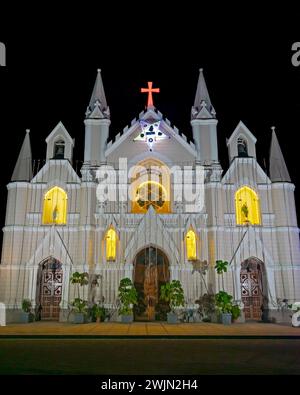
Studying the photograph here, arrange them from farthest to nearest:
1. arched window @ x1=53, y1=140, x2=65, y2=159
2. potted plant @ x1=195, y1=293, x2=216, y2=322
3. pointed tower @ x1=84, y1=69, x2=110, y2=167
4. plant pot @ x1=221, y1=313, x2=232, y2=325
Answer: arched window @ x1=53, y1=140, x2=65, y2=159
pointed tower @ x1=84, y1=69, x2=110, y2=167
potted plant @ x1=195, y1=293, x2=216, y2=322
plant pot @ x1=221, y1=313, x2=232, y2=325

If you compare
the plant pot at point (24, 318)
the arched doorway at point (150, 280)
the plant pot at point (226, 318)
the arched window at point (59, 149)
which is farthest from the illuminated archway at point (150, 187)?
the plant pot at point (24, 318)

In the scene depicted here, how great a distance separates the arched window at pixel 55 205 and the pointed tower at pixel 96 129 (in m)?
3.28

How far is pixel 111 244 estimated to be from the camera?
31.5m

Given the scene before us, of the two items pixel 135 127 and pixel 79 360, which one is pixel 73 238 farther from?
pixel 79 360

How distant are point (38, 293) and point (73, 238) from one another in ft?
16.5

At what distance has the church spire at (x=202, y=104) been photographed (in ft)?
116

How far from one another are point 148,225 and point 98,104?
1215cm

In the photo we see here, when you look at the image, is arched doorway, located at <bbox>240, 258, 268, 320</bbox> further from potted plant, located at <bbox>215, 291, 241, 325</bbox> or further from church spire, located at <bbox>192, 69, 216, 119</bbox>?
church spire, located at <bbox>192, 69, 216, 119</bbox>

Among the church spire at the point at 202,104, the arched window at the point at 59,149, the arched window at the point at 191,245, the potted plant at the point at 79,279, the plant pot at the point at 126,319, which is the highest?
the church spire at the point at 202,104

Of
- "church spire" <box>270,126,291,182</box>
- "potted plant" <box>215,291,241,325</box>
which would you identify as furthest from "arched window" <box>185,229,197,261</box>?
"church spire" <box>270,126,291,182</box>

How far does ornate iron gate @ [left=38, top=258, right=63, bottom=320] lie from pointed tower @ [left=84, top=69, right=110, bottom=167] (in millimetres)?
8757

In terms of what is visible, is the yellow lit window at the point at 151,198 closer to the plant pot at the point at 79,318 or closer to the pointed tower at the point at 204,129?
the pointed tower at the point at 204,129

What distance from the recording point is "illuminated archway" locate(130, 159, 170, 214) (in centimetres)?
3309

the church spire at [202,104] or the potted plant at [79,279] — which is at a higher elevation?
the church spire at [202,104]
